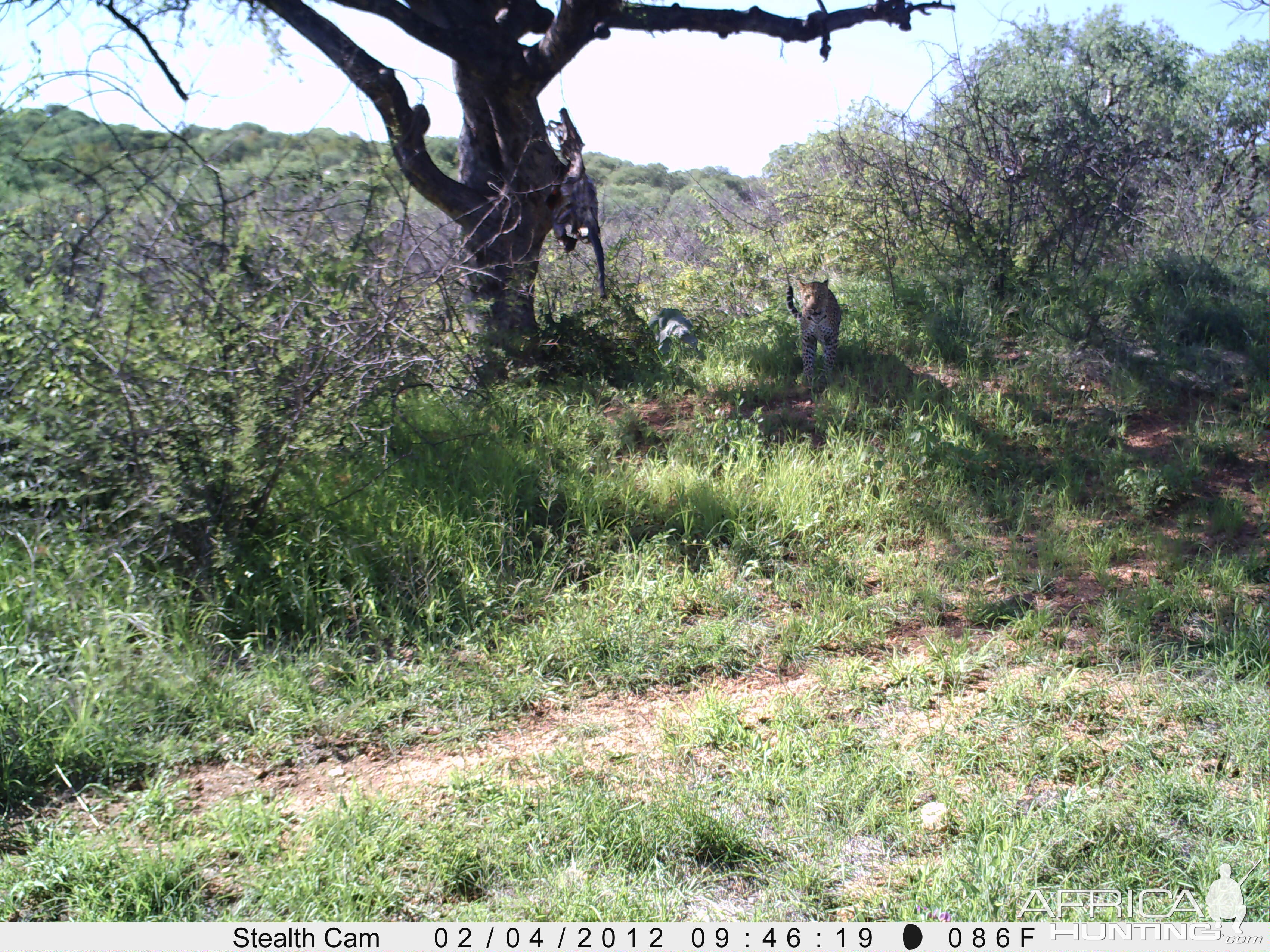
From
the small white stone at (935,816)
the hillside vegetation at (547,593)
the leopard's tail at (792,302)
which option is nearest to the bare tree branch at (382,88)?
the hillside vegetation at (547,593)

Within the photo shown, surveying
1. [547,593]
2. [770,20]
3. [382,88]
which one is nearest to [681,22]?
[770,20]

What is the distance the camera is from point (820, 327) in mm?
7703

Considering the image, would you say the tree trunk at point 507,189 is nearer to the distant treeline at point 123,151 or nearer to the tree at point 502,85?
the tree at point 502,85

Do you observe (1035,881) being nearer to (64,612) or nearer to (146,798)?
(146,798)

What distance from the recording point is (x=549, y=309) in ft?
27.6

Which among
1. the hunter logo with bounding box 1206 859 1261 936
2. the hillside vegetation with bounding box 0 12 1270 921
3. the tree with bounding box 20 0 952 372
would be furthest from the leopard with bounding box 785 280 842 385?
the hunter logo with bounding box 1206 859 1261 936

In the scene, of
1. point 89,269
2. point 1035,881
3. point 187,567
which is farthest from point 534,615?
point 89,269

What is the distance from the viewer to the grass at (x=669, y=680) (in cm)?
285

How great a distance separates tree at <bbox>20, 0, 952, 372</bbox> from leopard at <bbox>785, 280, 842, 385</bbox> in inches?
84.7

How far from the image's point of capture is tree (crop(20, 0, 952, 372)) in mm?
7355

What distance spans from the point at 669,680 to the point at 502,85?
5.88 metres

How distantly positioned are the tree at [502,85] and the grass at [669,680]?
2.09m

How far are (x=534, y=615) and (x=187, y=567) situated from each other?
1.73 metres

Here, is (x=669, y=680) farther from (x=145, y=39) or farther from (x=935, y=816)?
(x=145, y=39)
